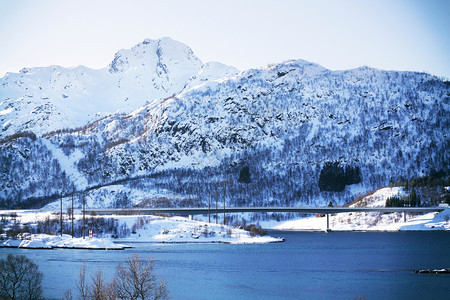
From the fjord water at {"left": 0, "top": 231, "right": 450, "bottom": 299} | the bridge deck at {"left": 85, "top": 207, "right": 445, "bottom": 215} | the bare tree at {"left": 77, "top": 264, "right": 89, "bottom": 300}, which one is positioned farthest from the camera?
the bridge deck at {"left": 85, "top": 207, "right": 445, "bottom": 215}

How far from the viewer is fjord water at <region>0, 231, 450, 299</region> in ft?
223

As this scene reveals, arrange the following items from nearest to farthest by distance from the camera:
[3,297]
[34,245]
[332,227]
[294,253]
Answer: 1. [3,297]
2. [294,253]
3. [34,245]
4. [332,227]

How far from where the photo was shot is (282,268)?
8912cm

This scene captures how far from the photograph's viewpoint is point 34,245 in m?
122

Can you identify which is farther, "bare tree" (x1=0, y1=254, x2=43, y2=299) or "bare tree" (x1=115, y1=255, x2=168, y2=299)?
"bare tree" (x1=0, y1=254, x2=43, y2=299)

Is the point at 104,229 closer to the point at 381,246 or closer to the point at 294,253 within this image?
the point at 294,253

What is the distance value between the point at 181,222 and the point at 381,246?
54454 mm

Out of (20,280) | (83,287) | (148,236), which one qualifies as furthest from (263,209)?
(20,280)

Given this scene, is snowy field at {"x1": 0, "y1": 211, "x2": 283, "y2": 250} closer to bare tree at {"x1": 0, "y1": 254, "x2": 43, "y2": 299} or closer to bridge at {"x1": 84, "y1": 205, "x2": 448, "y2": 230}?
bridge at {"x1": 84, "y1": 205, "x2": 448, "y2": 230}

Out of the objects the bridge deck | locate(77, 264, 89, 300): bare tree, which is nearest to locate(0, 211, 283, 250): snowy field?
the bridge deck

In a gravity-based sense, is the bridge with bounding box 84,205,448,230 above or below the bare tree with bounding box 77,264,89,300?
above

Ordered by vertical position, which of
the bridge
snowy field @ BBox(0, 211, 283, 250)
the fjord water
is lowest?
the fjord water

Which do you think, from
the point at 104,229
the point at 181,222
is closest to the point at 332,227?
the point at 181,222

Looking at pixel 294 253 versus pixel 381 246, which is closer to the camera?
pixel 294 253
